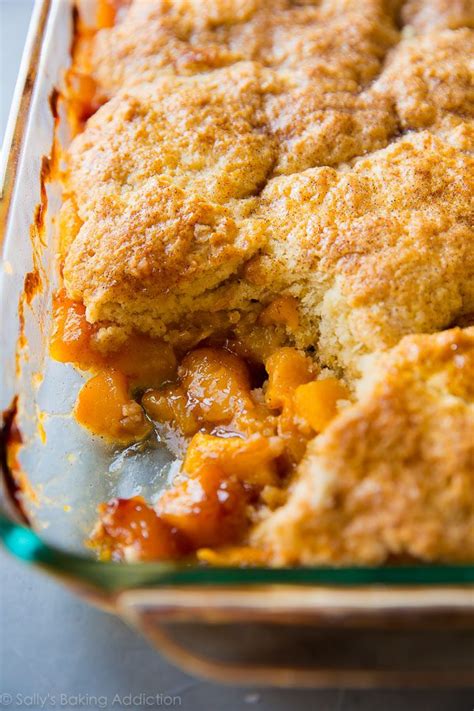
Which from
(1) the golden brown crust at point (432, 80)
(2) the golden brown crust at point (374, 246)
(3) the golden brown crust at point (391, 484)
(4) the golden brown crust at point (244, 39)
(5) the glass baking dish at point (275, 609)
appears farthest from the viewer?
(4) the golden brown crust at point (244, 39)

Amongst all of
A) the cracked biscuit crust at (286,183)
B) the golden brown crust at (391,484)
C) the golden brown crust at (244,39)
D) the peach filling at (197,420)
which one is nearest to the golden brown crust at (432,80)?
the cracked biscuit crust at (286,183)

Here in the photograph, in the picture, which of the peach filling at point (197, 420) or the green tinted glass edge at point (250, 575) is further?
the peach filling at point (197, 420)

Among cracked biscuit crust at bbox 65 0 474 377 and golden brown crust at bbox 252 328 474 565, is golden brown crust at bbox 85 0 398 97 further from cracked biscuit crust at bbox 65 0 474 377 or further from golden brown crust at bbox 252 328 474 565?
golden brown crust at bbox 252 328 474 565

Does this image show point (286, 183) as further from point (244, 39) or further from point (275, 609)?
point (275, 609)

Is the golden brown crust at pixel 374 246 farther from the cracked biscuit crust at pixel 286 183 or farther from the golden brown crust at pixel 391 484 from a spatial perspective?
the golden brown crust at pixel 391 484

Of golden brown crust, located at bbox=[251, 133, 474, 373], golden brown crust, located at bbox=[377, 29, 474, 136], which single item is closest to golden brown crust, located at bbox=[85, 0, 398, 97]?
golden brown crust, located at bbox=[377, 29, 474, 136]

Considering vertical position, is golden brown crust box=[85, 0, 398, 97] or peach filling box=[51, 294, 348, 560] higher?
golden brown crust box=[85, 0, 398, 97]
